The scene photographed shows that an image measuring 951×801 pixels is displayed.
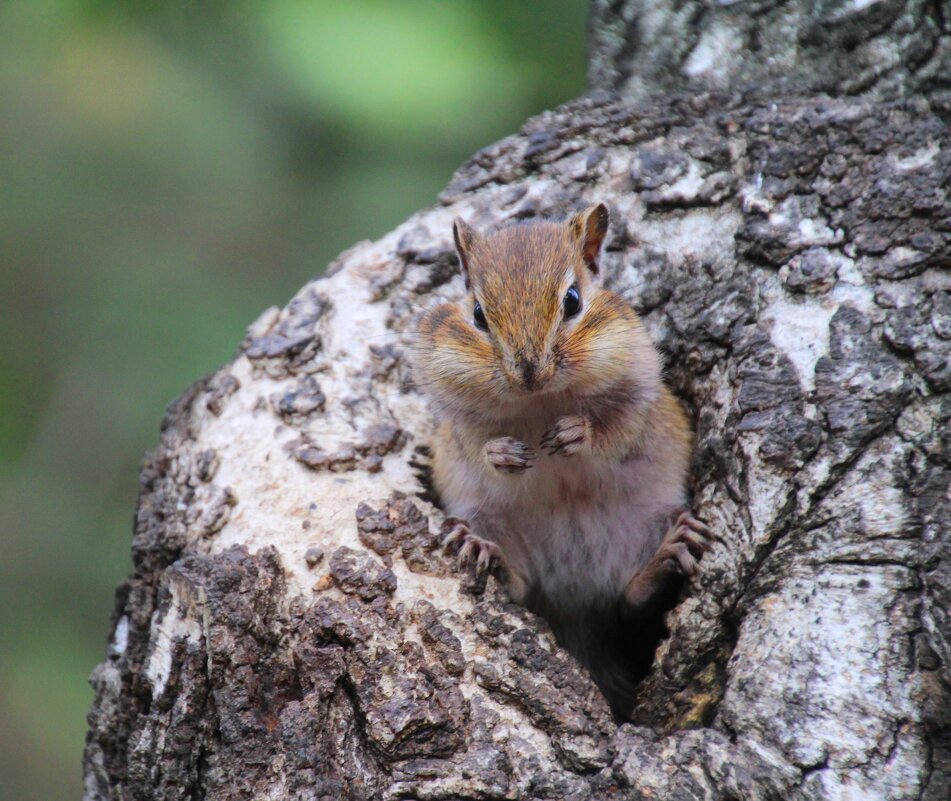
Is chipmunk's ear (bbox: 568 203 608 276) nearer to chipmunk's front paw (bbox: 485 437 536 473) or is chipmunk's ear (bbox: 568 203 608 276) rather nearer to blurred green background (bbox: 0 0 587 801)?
chipmunk's front paw (bbox: 485 437 536 473)

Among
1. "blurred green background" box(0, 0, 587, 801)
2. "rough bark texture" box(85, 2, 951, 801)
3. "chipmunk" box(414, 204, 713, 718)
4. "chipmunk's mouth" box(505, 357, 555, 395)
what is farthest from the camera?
"blurred green background" box(0, 0, 587, 801)

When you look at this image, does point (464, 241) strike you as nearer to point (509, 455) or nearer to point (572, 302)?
point (572, 302)

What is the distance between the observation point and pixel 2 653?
4191mm

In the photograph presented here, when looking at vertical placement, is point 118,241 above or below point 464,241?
above

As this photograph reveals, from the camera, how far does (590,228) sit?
286 cm

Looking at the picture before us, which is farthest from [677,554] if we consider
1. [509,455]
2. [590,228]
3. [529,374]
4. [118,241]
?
[118,241]

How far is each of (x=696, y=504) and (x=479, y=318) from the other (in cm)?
76

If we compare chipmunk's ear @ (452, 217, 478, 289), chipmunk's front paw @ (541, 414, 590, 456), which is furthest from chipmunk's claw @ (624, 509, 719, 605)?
chipmunk's ear @ (452, 217, 478, 289)

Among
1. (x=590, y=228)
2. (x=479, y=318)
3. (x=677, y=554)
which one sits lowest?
(x=677, y=554)

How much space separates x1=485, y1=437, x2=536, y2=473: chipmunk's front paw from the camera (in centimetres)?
274

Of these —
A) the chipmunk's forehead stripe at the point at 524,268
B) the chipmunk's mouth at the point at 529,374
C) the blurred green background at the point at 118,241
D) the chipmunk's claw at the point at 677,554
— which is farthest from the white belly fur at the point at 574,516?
the blurred green background at the point at 118,241

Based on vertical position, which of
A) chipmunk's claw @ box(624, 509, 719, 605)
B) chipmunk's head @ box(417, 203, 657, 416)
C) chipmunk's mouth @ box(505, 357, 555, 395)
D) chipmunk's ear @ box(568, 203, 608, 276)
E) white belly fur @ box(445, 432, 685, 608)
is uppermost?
chipmunk's ear @ box(568, 203, 608, 276)

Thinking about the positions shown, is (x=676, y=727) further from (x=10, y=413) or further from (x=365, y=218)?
(x=10, y=413)

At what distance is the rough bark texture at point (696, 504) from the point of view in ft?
7.32
